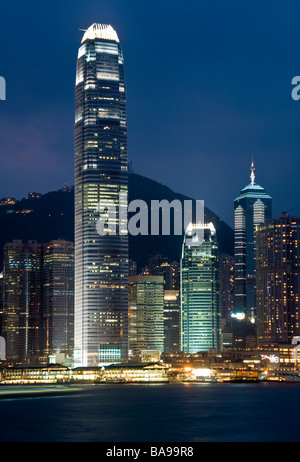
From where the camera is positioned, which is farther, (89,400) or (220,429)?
(89,400)

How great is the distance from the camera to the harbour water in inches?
4503

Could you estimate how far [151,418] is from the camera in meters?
136

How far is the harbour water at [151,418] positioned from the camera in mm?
114375
